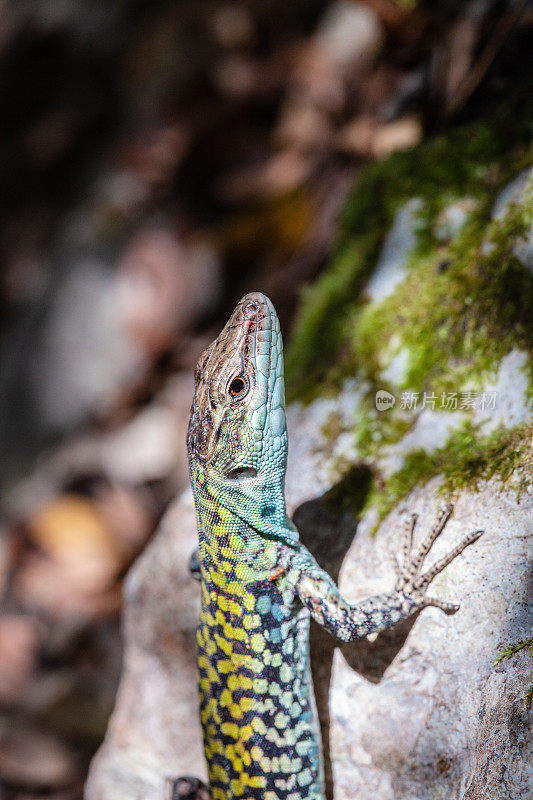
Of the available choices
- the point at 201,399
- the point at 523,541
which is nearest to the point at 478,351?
the point at 523,541

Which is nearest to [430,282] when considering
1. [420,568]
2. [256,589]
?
[420,568]

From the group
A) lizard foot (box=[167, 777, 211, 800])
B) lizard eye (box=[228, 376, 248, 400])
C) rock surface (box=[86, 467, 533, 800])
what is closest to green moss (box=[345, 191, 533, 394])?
rock surface (box=[86, 467, 533, 800])

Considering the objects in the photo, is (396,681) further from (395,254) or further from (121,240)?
(121,240)

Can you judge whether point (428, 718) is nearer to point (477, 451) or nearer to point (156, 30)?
point (477, 451)

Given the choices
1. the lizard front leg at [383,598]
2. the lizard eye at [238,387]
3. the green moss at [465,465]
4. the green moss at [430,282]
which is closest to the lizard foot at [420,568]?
the lizard front leg at [383,598]

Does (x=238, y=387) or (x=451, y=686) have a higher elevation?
(x=238, y=387)
